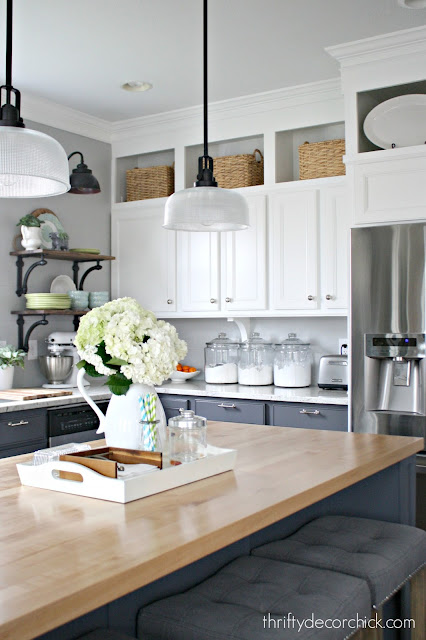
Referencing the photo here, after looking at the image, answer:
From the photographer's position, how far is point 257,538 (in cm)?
214

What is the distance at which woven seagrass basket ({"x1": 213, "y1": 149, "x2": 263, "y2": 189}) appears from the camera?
4.53m

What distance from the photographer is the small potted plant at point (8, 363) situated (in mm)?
4031

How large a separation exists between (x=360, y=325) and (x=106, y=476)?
2215 millimetres

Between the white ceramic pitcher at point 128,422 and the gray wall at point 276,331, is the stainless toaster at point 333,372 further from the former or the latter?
the white ceramic pitcher at point 128,422

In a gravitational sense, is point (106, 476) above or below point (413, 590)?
above

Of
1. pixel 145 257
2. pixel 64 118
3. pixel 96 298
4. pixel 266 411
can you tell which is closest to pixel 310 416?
pixel 266 411

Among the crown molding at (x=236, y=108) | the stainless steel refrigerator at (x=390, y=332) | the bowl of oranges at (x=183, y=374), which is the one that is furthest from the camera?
the bowl of oranges at (x=183, y=374)

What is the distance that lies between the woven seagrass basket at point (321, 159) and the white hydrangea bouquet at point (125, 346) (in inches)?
97.9

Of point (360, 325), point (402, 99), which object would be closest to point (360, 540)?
point (360, 325)

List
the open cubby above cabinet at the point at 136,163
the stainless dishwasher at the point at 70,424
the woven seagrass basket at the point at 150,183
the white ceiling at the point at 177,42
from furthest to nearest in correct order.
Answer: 1. the open cubby above cabinet at the point at 136,163
2. the woven seagrass basket at the point at 150,183
3. the stainless dishwasher at the point at 70,424
4. the white ceiling at the point at 177,42

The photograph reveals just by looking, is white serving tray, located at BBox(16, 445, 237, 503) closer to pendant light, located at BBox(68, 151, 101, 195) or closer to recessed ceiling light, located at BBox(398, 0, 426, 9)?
recessed ceiling light, located at BBox(398, 0, 426, 9)

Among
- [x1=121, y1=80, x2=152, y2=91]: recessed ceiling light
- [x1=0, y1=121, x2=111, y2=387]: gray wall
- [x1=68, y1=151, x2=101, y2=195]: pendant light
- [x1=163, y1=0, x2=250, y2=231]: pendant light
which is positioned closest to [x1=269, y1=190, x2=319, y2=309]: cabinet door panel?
[x1=121, y1=80, x2=152, y2=91]: recessed ceiling light

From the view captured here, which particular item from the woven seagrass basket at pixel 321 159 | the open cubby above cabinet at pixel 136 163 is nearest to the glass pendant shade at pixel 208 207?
the woven seagrass basket at pixel 321 159

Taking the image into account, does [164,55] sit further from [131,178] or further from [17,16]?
[131,178]
